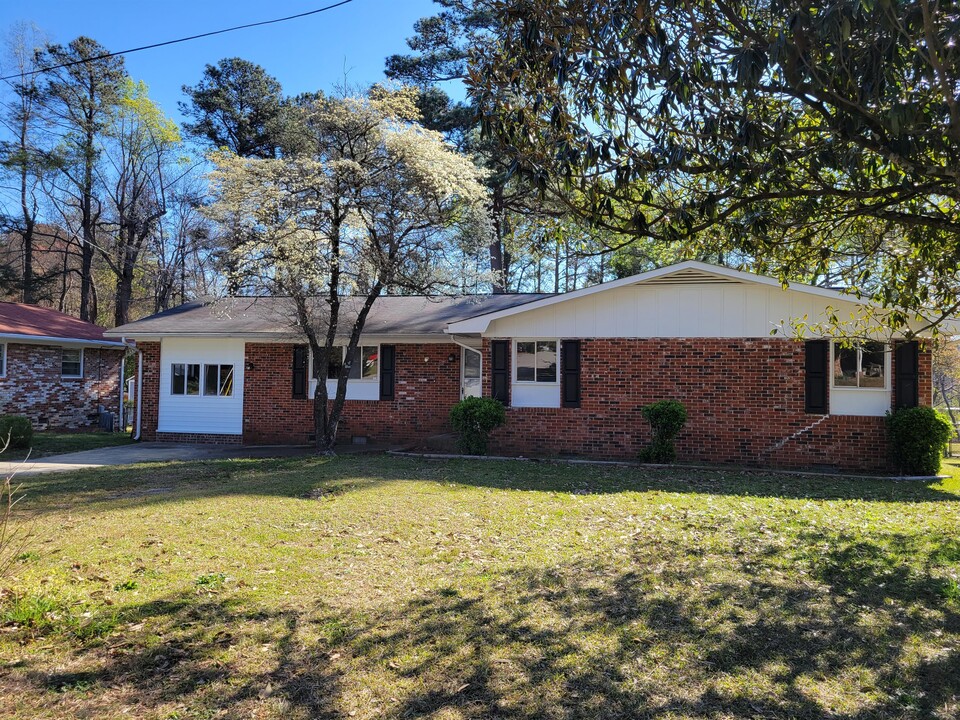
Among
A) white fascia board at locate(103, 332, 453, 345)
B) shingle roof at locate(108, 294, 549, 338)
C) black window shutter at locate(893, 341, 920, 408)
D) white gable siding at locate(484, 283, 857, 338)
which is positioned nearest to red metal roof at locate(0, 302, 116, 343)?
shingle roof at locate(108, 294, 549, 338)

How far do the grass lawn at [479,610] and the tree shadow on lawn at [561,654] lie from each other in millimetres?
16

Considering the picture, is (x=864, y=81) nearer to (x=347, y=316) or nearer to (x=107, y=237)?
(x=347, y=316)

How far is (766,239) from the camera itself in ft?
22.3

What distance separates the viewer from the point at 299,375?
17.0 meters

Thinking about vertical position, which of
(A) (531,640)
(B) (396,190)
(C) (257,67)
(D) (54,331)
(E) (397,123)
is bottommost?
(A) (531,640)

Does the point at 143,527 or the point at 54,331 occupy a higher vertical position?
the point at 54,331

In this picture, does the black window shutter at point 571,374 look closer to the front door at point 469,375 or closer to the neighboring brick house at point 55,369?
the front door at point 469,375

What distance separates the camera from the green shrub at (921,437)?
38.4 feet

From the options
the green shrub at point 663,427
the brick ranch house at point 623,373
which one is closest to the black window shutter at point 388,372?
the brick ranch house at point 623,373

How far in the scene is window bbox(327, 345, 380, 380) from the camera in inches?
656

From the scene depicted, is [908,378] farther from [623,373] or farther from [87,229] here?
[87,229]

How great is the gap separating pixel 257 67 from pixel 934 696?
33.3 metres

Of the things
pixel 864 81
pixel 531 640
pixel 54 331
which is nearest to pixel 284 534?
pixel 531 640

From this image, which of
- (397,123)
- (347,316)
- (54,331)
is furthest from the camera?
(54,331)
